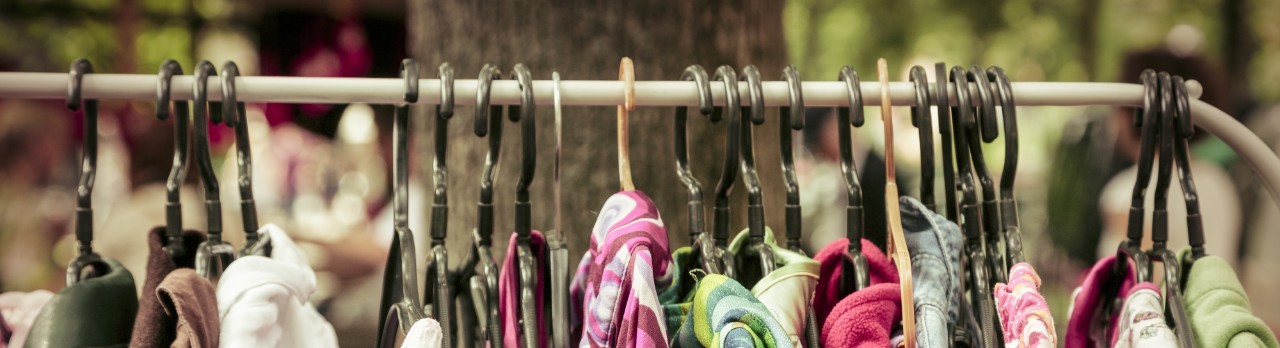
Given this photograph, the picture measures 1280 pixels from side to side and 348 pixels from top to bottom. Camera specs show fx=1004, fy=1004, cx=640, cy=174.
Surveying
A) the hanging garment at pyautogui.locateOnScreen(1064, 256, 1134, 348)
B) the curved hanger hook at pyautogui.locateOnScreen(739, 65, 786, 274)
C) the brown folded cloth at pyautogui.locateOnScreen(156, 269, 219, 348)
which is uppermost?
the curved hanger hook at pyautogui.locateOnScreen(739, 65, 786, 274)

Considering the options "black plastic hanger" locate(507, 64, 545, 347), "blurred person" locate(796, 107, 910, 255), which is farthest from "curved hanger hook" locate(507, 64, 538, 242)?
"blurred person" locate(796, 107, 910, 255)

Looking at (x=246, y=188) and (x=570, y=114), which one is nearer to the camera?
(x=246, y=188)

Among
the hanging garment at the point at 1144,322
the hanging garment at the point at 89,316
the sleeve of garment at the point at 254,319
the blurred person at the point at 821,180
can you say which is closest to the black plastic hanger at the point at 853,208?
the hanging garment at the point at 1144,322

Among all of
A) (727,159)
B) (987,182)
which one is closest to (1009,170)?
(987,182)

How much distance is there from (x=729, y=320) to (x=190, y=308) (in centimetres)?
36

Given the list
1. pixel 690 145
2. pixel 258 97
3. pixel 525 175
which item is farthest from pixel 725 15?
pixel 258 97

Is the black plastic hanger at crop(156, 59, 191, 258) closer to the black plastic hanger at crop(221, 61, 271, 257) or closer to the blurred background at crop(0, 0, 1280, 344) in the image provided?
the black plastic hanger at crop(221, 61, 271, 257)

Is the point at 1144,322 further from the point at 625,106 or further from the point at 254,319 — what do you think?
the point at 254,319

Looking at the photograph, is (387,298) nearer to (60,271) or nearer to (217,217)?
(217,217)

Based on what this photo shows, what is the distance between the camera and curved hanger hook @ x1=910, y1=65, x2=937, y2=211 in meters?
0.80

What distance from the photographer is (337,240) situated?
2.96 metres

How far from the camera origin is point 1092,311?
86cm

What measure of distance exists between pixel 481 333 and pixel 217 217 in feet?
0.75

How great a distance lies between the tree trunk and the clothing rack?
396 mm
